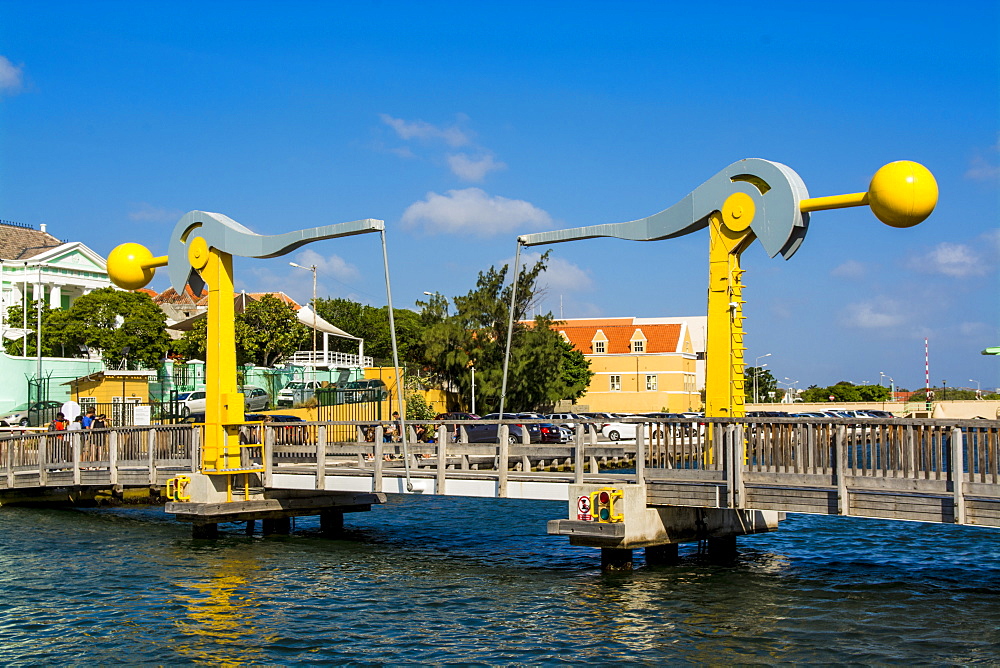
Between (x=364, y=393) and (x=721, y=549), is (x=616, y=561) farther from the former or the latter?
(x=364, y=393)

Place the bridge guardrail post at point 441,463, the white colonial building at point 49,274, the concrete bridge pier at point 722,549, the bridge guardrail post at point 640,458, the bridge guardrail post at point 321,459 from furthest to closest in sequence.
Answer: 1. the white colonial building at point 49,274
2. the bridge guardrail post at point 321,459
3. the concrete bridge pier at point 722,549
4. the bridge guardrail post at point 441,463
5. the bridge guardrail post at point 640,458

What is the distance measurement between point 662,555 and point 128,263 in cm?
1402

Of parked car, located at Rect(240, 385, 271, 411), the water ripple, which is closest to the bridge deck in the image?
the water ripple

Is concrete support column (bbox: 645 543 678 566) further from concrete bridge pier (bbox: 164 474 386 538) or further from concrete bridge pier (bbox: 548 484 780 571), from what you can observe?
concrete bridge pier (bbox: 164 474 386 538)

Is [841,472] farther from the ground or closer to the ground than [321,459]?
farther from the ground

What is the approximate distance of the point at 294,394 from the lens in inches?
2094

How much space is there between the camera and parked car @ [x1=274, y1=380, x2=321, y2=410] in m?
53.0

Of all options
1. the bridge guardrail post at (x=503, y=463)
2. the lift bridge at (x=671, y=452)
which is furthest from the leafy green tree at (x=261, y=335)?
the bridge guardrail post at (x=503, y=463)

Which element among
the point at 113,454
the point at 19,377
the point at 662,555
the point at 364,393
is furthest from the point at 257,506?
the point at 19,377

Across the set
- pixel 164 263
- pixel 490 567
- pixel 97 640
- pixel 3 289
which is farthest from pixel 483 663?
pixel 3 289

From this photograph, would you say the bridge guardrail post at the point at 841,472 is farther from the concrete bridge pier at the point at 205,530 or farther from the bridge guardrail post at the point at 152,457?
the bridge guardrail post at the point at 152,457

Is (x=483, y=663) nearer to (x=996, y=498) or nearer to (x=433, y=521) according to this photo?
(x=996, y=498)

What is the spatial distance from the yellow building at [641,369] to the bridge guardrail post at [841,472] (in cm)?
8293

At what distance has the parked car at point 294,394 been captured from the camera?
53.0 metres
